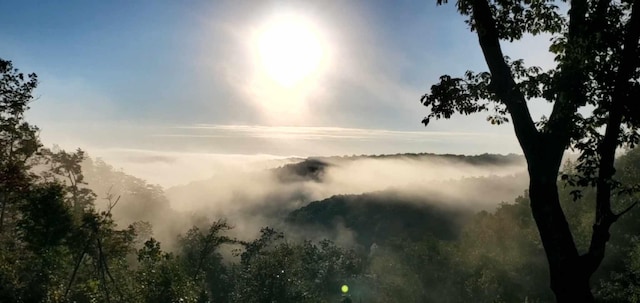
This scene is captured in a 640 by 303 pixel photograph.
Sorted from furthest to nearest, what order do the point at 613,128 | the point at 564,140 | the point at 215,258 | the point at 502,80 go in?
the point at 215,258, the point at 502,80, the point at 564,140, the point at 613,128

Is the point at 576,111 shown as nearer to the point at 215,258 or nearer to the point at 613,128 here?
the point at 613,128

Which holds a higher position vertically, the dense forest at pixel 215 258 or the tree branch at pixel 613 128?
the tree branch at pixel 613 128

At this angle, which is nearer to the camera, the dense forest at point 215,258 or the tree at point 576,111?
the tree at point 576,111

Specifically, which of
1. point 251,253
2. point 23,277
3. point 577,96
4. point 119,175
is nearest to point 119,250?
point 23,277

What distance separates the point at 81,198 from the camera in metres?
55.1

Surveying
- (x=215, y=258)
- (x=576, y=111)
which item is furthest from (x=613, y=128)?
(x=215, y=258)

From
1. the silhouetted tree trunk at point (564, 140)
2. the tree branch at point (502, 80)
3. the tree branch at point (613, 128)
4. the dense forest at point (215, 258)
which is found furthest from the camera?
the dense forest at point (215, 258)

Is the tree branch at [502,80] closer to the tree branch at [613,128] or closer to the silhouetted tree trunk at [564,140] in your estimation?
the silhouetted tree trunk at [564,140]

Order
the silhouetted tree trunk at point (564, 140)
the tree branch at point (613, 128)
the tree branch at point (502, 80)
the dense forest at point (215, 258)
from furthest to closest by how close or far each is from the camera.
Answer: the dense forest at point (215, 258) → the tree branch at point (502, 80) → the silhouetted tree trunk at point (564, 140) → the tree branch at point (613, 128)

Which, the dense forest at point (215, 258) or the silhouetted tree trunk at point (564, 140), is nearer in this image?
the silhouetted tree trunk at point (564, 140)

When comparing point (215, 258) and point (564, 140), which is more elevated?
point (564, 140)

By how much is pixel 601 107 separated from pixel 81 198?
60292 millimetres

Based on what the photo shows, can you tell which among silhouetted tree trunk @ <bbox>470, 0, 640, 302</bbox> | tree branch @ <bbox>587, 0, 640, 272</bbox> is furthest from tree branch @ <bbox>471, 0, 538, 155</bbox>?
tree branch @ <bbox>587, 0, 640, 272</bbox>

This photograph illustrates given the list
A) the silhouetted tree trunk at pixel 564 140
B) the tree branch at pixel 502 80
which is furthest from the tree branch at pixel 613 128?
the tree branch at pixel 502 80
